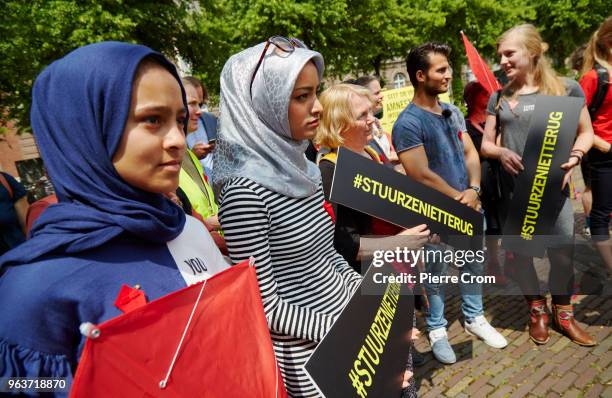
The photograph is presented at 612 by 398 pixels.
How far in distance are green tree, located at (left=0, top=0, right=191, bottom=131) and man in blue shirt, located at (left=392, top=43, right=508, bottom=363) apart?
995 cm

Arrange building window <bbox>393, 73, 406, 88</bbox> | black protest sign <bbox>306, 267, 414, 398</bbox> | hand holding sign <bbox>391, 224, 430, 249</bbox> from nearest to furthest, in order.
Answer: black protest sign <bbox>306, 267, 414, 398</bbox> < hand holding sign <bbox>391, 224, 430, 249</bbox> < building window <bbox>393, 73, 406, 88</bbox>

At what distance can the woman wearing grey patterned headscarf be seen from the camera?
56.7 inches

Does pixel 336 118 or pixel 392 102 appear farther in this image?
pixel 392 102

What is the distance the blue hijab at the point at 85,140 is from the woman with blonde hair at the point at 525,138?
9.36 feet

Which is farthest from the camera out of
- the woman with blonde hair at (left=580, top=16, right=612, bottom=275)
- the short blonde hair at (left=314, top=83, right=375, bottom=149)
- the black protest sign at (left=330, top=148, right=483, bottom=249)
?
the woman with blonde hair at (left=580, top=16, right=612, bottom=275)

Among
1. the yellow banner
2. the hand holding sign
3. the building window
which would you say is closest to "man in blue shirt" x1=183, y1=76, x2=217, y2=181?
the hand holding sign

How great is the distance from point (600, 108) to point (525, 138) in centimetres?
101

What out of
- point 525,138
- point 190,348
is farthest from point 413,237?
point 525,138

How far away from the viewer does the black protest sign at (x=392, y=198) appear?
184cm

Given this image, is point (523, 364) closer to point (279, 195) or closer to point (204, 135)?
point (279, 195)

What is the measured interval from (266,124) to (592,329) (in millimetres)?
3288

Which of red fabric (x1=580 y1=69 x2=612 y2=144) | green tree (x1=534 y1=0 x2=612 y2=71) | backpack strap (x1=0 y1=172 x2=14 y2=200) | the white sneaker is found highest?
green tree (x1=534 y1=0 x2=612 y2=71)

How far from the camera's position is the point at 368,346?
1.44 meters

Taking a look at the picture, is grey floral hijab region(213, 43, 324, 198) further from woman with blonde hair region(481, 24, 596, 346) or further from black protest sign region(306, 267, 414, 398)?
woman with blonde hair region(481, 24, 596, 346)
